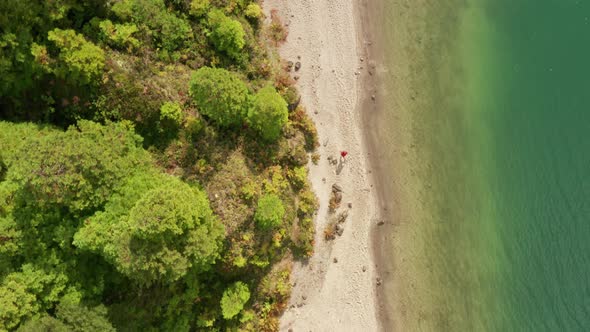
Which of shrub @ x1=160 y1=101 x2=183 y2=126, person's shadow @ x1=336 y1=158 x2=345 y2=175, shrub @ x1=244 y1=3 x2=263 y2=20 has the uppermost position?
shrub @ x1=244 y1=3 x2=263 y2=20

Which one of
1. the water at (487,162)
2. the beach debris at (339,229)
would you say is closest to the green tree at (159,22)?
the water at (487,162)

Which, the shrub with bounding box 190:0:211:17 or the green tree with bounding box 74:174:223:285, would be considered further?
the shrub with bounding box 190:0:211:17

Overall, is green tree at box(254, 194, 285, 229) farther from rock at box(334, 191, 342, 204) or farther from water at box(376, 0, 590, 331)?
water at box(376, 0, 590, 331)

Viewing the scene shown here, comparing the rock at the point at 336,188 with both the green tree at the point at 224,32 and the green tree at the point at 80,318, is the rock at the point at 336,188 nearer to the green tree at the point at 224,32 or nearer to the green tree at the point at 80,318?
the green tree at the point at 224,32

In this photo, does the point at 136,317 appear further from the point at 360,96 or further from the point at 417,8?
the point at 417,8

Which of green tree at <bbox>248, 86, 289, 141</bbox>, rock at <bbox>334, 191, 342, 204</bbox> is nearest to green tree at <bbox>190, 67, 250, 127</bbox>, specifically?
green tree at <bbox>248, 86, 289, 141</bbox>
